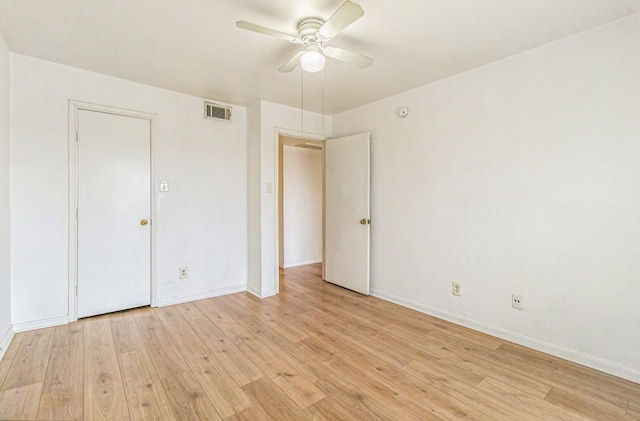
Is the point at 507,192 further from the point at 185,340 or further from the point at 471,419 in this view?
the point at 185,340

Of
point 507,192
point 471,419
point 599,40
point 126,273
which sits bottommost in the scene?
point 471,419

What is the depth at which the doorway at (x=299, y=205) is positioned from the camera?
5.45 metres

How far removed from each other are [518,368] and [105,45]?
13.0ft

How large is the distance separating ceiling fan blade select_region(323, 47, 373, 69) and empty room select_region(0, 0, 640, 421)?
0.03m

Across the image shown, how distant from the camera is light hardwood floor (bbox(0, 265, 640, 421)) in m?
A: 1.74

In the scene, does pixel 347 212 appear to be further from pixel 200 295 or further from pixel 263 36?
pixel 263 36

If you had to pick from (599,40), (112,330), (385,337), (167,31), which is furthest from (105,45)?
(599,40)

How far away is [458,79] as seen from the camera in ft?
9.48

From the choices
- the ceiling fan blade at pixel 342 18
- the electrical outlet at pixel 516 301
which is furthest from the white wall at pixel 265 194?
the electrical outlet at pixel 516 301

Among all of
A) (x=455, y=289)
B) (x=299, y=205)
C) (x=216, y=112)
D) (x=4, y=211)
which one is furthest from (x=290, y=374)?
(x=299, y=205)

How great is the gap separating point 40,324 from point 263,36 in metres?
3.16

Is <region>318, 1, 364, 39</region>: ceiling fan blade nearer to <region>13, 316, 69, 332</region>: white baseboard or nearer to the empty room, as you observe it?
the empty room

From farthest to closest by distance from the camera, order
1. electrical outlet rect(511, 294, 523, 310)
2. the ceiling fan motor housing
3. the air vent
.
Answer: the air vent
electrical outlet rect(511, 294, 523, 310)
the ceiling fan motor housing

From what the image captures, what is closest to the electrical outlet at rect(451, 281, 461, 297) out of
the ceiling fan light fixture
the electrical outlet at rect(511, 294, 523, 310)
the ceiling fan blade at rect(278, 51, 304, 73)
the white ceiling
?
the electrical outlet at rect(511, 294, 523, 310)
